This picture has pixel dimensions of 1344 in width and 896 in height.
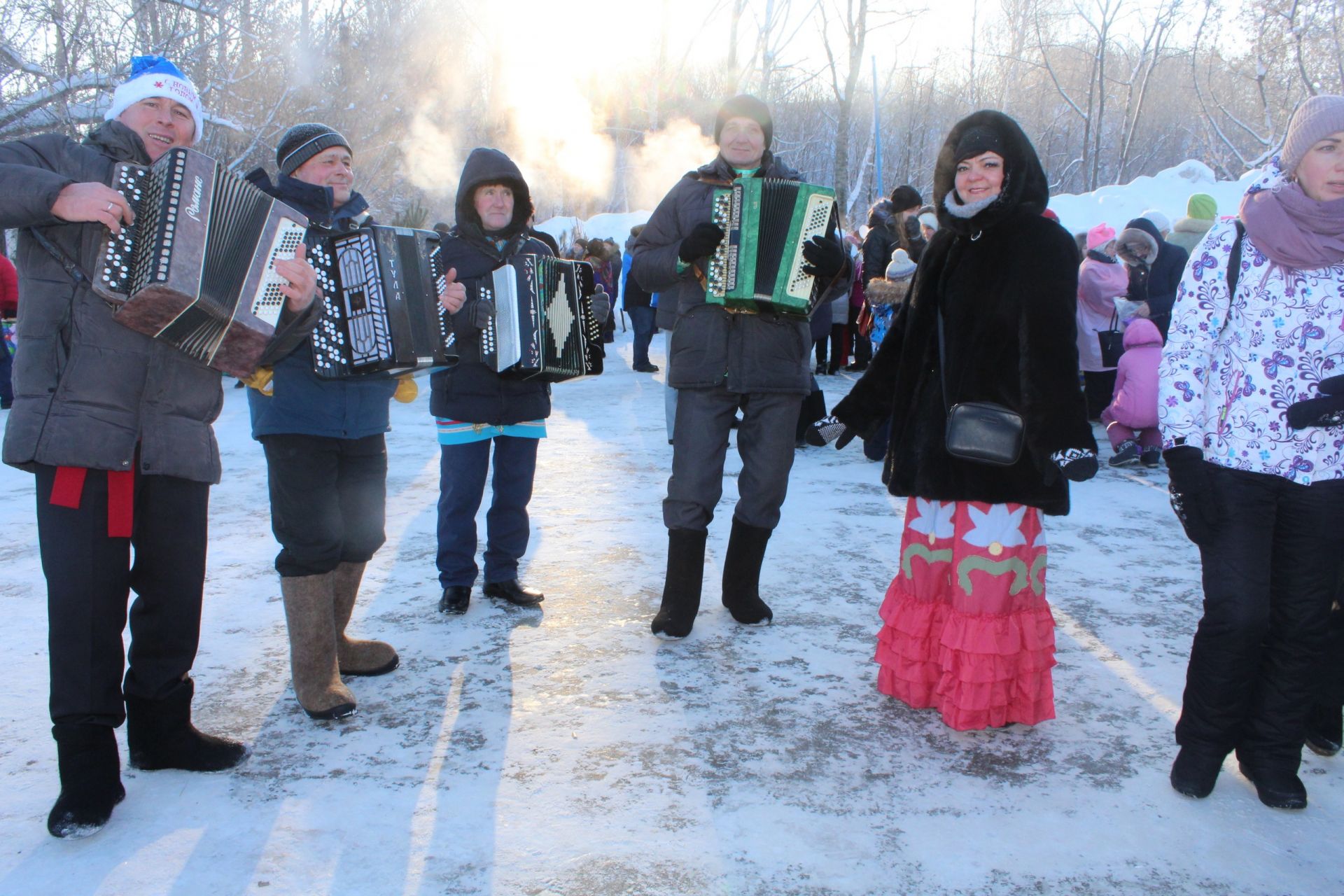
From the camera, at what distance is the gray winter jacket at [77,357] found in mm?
2412

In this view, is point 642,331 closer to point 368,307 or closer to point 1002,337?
point 368,307

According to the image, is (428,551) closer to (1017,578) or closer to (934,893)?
(1017,578)

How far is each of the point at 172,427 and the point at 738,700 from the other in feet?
6.18

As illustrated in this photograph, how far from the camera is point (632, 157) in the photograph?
39.5m

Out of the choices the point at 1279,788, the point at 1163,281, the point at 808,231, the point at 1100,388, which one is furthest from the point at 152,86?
the point at 1100,388

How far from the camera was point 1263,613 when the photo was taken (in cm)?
266

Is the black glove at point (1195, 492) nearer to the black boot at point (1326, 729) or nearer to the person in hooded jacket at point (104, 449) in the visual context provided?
the black boot at point (1326, 729)

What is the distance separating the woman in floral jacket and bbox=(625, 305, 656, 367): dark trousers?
10.0 meters

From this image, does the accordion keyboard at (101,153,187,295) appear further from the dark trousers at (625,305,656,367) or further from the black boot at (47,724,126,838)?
the dark trousers at (625,305,656,367)

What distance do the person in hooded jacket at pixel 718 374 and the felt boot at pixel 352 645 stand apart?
39.7 inches

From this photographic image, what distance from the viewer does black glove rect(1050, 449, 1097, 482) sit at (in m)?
2.81

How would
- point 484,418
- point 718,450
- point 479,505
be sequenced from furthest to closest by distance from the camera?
point 479,505 < point 484,418 < point 718,450

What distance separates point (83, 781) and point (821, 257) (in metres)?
2.76

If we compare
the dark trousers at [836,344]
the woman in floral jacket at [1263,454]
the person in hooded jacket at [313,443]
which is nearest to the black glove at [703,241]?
the person in hooded jacket at [313,443]
